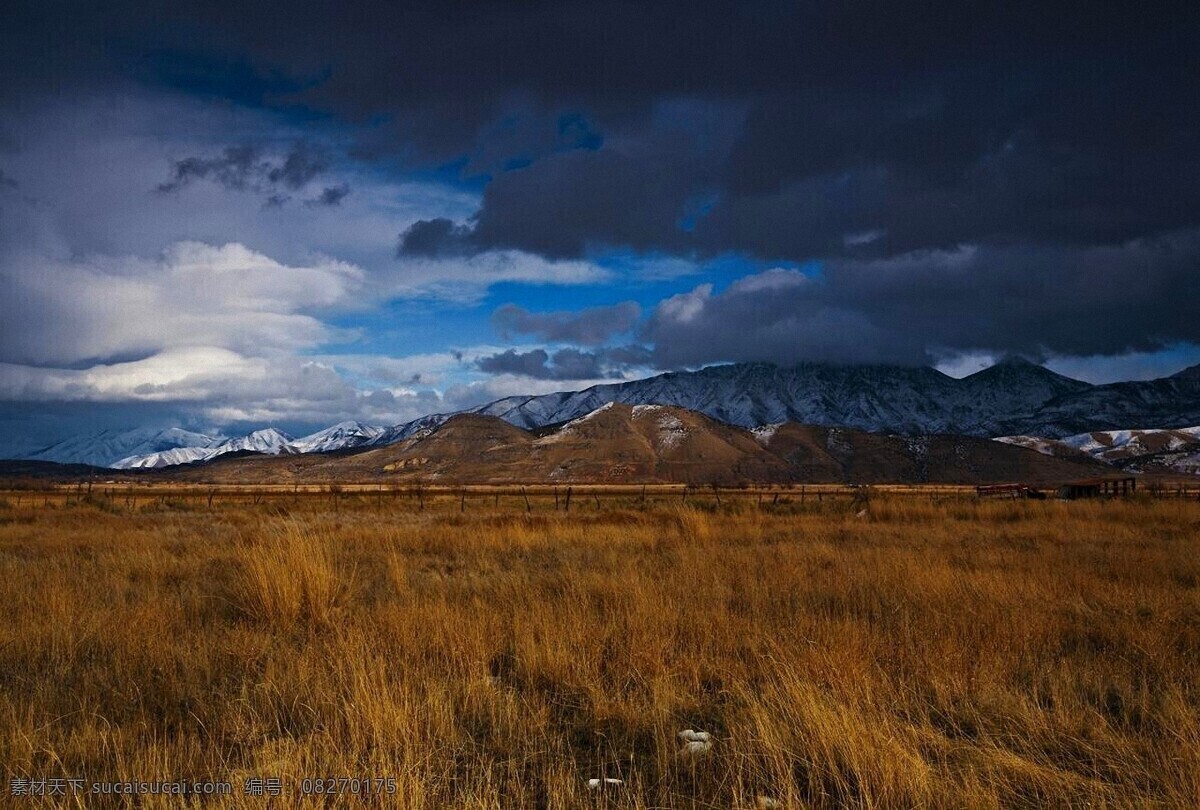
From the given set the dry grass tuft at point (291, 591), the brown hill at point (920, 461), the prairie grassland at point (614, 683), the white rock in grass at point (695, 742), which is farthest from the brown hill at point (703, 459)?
the white rock in grass at point (695, 742)

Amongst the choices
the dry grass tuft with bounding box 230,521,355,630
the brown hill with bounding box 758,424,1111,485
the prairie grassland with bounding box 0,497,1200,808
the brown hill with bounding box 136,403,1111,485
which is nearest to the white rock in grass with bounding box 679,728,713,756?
the prairie grassland with bounding box 0,497,1200,808

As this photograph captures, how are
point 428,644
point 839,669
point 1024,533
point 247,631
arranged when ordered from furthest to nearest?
1. point 1024,533
2. point 247,631
3. point 428,644
4. point 839,669

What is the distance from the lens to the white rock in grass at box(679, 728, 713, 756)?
4156mm

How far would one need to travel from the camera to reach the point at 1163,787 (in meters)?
3.74

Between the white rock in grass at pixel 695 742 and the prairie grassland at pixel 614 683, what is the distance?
9 cm

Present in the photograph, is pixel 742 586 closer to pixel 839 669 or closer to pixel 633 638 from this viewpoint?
pixel 633 638

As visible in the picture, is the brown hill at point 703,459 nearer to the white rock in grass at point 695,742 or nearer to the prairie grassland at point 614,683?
the prairie grassland at point 614,683

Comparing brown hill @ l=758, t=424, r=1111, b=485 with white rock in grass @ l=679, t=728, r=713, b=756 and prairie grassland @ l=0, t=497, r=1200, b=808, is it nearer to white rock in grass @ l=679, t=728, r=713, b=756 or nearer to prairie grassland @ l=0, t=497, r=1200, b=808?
prairie grassland @ l=0, t=497, r=1200, b=808

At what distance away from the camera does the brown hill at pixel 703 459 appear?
14112cm

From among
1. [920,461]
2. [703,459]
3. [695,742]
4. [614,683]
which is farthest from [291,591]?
[920,461]

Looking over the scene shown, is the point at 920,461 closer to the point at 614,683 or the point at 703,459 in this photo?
the point at 703,459

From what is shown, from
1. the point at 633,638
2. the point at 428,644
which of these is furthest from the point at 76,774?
the point at 633,638

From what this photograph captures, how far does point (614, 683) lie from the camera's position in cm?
549

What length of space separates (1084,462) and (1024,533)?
17607 cm
